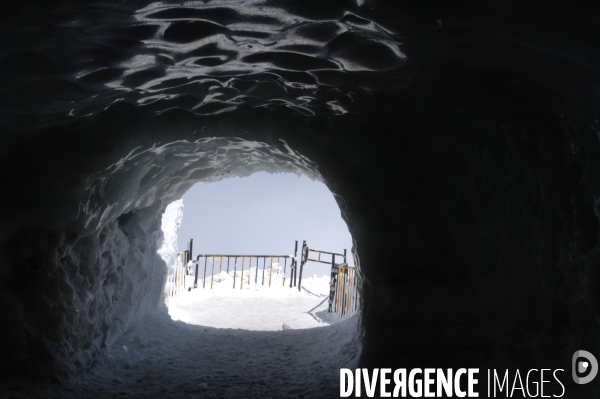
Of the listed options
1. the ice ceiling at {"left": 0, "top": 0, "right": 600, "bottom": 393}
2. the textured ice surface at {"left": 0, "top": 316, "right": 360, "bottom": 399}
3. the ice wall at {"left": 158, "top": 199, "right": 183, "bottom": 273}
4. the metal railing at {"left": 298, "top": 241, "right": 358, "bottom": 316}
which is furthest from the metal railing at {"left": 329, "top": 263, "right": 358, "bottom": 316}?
the ice ceiling at {"left": 0, "top": 0, "right": 600, "bottom": 393}

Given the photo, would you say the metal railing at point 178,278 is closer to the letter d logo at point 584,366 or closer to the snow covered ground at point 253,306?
the snow covered ground at point 253,306

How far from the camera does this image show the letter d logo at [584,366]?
8.41ft

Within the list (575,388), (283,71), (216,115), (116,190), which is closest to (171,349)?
(116,190)

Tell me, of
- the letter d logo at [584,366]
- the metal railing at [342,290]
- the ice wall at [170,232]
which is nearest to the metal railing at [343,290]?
the metal railing at [342,290]

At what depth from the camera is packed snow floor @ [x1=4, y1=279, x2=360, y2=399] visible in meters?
4.25

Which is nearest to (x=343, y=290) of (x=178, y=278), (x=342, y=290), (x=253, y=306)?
(x=342, y=290)

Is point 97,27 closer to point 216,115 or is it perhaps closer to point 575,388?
point 216,115

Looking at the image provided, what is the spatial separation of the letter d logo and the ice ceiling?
69mm

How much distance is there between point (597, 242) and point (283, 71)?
2.38m

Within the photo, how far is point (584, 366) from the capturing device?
8.60ft

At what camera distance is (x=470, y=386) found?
3568 mm

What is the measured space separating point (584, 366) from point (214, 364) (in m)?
4.17

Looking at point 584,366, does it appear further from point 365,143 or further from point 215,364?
point 215,364

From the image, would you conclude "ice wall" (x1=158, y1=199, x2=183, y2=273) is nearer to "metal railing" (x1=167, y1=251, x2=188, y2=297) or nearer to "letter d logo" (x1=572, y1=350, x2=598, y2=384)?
"metal railing" (x1=167, y1=251, x2=188, y2=297)
